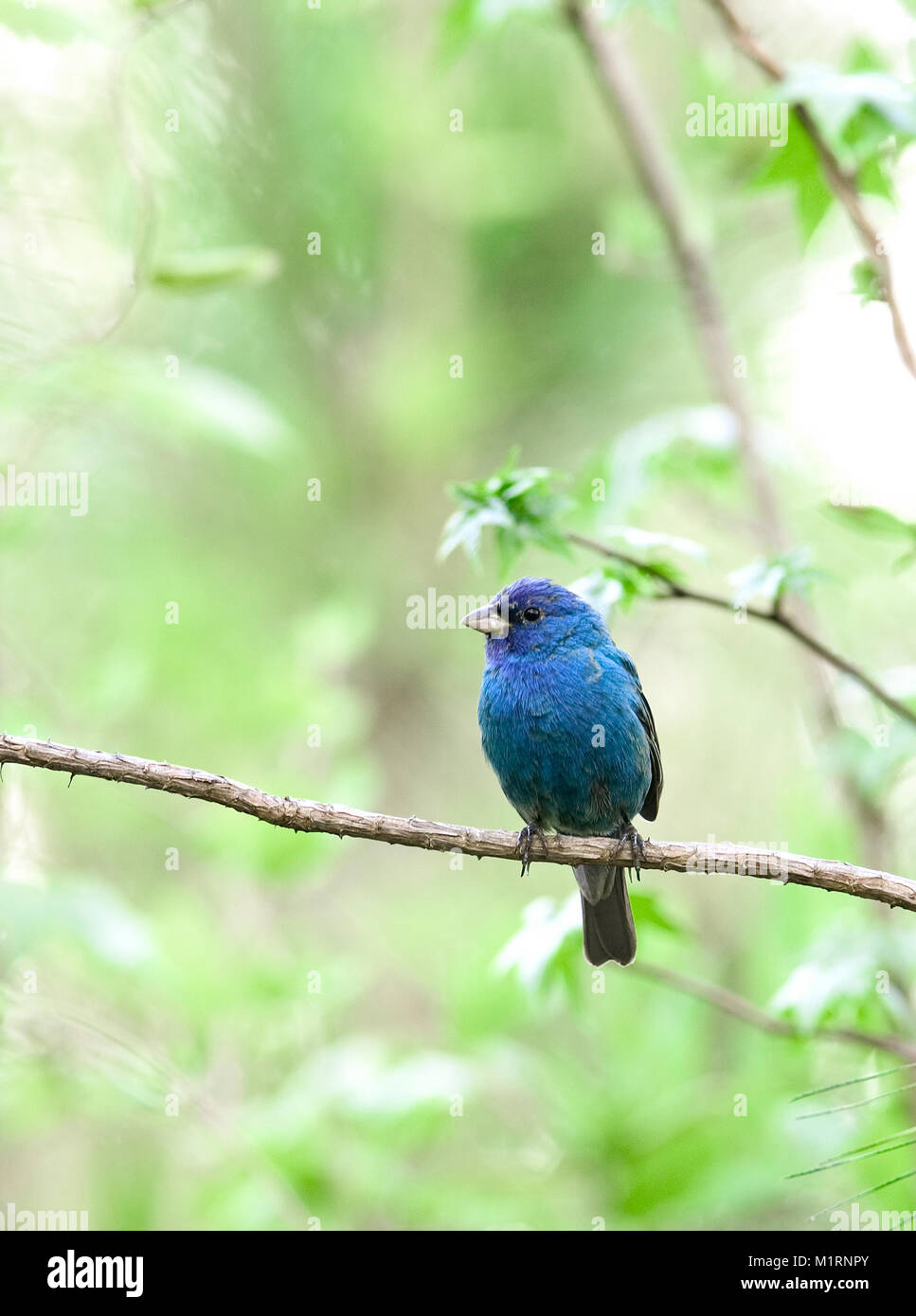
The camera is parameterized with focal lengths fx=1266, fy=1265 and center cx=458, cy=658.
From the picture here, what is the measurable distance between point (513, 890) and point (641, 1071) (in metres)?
1.86

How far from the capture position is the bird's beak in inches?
190

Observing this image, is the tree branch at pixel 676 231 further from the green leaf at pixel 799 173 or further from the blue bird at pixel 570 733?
the green leaf at pixel 799 173

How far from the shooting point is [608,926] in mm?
4660

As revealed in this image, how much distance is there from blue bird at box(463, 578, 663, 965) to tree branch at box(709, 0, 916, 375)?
5.65ft

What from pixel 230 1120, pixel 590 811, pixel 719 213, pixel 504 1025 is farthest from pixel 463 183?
pixel 230 1120

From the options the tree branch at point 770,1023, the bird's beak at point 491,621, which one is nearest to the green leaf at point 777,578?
the tree branch at point 770,1023

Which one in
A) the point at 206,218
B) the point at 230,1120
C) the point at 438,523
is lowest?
the point at 230,1120

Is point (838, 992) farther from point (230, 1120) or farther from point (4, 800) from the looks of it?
point (4, 800)

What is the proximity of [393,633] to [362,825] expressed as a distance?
3638 mm

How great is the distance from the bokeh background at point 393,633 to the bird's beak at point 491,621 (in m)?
0.47

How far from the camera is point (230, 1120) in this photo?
457cm

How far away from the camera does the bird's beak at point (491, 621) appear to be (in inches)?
190

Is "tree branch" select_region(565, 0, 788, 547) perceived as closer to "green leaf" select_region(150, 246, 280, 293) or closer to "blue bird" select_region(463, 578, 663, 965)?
"blue bird" select_region(463, 578, 663, 965)

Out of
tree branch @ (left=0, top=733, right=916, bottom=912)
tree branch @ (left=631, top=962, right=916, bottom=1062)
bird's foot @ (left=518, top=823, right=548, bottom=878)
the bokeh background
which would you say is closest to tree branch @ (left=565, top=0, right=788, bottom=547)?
the bokeh background
